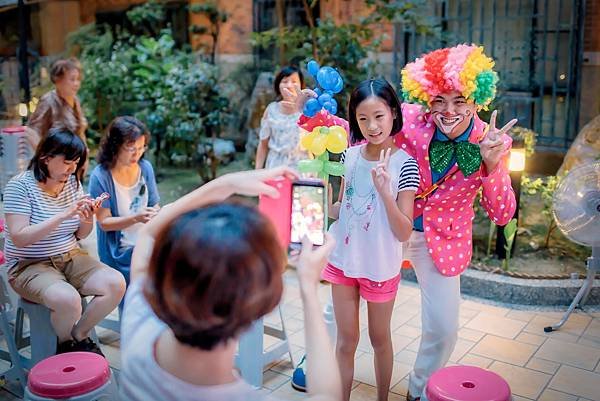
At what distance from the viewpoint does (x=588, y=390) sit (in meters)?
3.91

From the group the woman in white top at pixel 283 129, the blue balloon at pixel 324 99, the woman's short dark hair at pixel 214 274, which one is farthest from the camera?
the woman in white top at pixel 283 129

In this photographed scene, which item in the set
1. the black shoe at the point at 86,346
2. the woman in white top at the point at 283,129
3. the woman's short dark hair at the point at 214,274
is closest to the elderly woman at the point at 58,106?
the woman in white top at the point at 283,129

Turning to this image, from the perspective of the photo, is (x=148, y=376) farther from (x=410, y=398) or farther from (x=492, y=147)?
(x=410, y=398)

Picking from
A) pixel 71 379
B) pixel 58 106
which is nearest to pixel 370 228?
pixel 71 379

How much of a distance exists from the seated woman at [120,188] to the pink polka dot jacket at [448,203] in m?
1.68

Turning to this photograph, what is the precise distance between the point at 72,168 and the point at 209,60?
25.3 ft

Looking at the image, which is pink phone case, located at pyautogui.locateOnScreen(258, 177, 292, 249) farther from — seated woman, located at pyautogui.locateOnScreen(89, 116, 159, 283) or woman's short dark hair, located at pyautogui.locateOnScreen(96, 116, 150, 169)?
woman's short dark hair, located at pyautogui.locateOnScreen(96, 116, 150, 169)

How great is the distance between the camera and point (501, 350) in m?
4.45

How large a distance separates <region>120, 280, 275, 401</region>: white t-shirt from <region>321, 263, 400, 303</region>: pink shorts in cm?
156

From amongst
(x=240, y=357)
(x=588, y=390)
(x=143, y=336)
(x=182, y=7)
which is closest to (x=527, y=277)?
(x=588, y=390)

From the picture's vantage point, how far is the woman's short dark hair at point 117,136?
4.15 meters

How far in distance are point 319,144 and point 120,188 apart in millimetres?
1559

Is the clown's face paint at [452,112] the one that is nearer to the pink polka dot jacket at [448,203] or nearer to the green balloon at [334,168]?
the pink polka dot jacket at [448,203]

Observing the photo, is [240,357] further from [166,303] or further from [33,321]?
[166,303]
